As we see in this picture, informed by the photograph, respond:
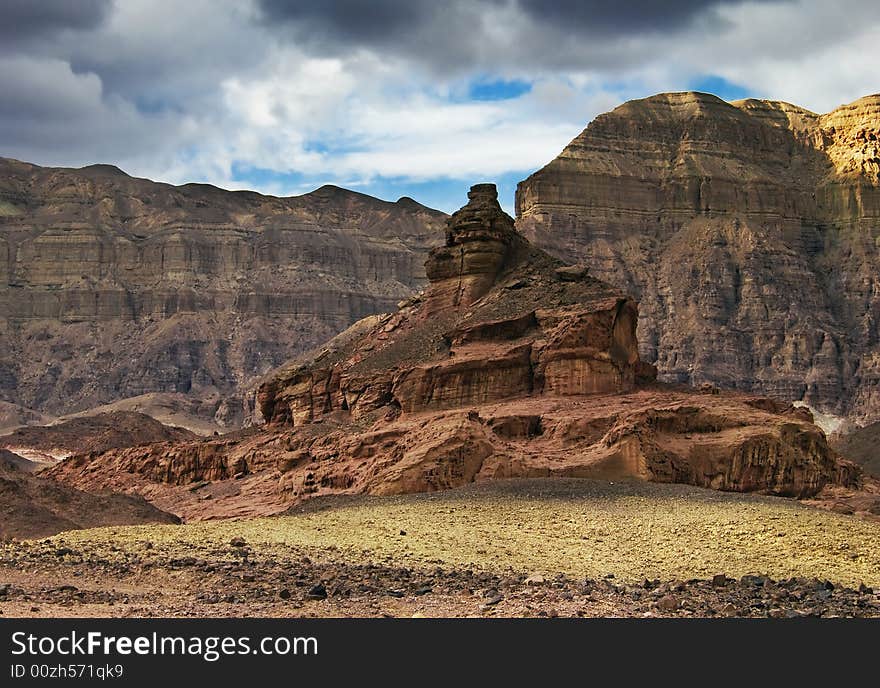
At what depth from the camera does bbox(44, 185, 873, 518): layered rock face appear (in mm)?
55031

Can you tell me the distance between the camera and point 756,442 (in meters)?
57.5

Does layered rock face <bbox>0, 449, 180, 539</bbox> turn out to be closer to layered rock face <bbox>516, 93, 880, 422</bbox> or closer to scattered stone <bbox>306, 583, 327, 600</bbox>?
scattered stone <bbox>306, 583, 327, 600</bbox>

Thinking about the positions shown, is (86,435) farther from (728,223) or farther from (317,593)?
(317,593)

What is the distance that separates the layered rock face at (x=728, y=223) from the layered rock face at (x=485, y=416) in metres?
98.2

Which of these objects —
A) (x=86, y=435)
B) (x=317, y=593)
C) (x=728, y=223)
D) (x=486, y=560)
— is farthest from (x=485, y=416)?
(x=728, y=223)

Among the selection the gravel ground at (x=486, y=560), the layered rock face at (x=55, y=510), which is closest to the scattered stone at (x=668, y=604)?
the gravel ground at (x=486, y=560)

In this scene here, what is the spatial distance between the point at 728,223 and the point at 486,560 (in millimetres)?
143739

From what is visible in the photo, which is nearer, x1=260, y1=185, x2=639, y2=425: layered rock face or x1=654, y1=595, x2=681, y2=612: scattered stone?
x1=654, y1=595, x2=681, y2=612: scattered stone

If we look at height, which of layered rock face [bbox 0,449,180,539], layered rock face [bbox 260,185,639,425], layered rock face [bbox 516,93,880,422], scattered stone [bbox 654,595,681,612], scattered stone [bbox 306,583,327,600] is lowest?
scattered stone [bbox 654,595,681,612]

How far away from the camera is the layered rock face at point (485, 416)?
5503cm

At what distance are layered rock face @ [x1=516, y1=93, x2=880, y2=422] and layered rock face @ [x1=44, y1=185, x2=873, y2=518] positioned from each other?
9819 centimetres

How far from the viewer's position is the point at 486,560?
129ft

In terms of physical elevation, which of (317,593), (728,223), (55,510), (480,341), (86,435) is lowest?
(317,593)

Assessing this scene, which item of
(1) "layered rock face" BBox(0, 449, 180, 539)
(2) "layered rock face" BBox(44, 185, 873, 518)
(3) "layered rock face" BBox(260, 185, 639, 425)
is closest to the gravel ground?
(2) "layered rock face" BBox(44, 185, 873, 518)
